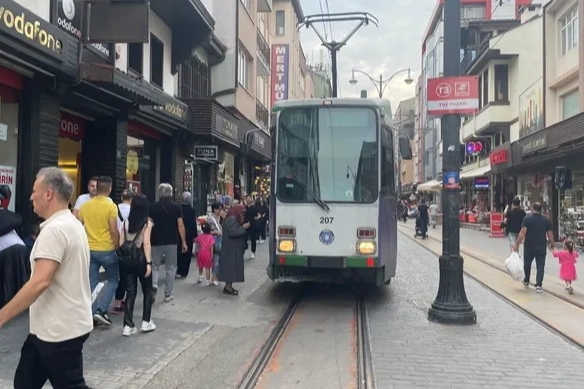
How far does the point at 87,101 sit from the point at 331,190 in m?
5.05

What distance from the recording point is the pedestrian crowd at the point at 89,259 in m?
3.26

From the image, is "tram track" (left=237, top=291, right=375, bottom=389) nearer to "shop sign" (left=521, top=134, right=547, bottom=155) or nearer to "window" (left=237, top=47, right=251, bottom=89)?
"shop sign" (left=521, top=134, right=547, bottom=155)

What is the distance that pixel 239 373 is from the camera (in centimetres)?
552

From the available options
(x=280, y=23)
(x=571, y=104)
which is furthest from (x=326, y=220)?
(x=280, y=23)

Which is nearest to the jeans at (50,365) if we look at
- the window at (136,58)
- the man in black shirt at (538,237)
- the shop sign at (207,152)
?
the man in black shirt at (538,237)

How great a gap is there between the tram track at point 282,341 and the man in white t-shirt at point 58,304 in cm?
212

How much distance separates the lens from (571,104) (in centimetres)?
2420

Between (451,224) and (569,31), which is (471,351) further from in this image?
(569,31)

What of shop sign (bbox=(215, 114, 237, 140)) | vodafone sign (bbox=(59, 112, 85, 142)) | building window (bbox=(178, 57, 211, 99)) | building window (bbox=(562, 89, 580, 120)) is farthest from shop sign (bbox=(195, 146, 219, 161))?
building window (bbox=(562, 89, 580, 120))

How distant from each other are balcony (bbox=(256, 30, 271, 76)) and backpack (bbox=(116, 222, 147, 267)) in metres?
19.3

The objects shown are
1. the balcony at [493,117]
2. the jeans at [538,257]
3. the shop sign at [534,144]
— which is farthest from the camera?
the balcony at [493,117]

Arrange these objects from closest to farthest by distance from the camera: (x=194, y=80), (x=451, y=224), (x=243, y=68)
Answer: (x=451, y=224), (x=194, y=80), (x=243, y=68)

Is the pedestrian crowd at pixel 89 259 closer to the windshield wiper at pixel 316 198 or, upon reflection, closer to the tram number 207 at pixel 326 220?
the windshield wiper at pixel 316 198

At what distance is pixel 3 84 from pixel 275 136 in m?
4.16
